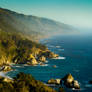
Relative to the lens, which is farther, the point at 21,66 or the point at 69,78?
the point at 21,66

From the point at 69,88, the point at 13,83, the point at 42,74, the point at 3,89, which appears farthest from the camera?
the point at 42,74

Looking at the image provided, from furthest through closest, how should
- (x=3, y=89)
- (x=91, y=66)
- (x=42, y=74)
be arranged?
(x=91, y=66)
(x=42, y=74)
(x=3, y=89)

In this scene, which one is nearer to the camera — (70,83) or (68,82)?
(70,83)

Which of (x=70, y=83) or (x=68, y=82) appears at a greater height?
(x=68, y=82)

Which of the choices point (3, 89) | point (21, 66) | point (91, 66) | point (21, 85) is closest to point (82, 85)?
point (21, 85)

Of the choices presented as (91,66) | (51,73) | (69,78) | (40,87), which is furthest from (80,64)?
(40,87)

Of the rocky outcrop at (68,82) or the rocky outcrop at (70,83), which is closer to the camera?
the rocky outcrop at (70,83)

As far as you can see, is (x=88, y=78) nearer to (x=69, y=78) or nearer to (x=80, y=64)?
(x=69, y=78)

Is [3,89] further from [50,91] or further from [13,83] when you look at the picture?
[50,91]

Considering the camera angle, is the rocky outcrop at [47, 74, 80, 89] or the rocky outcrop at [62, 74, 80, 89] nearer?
the rocky outcrop at [62, 74, 80, 89]
